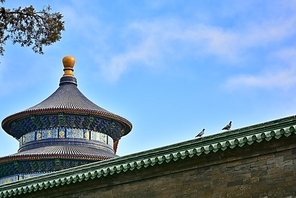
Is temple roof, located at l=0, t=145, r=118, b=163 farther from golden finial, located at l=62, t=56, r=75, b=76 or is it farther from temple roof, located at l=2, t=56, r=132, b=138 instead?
golden finial, located at l=62, t=56, r=75, b=76

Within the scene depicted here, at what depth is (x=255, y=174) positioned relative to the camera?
18.7 metres

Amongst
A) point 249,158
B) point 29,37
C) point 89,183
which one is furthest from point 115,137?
point 29,37

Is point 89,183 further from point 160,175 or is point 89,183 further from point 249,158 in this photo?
point 249,158

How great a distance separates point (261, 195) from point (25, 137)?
17.0m

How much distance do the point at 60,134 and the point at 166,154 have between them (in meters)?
13.3

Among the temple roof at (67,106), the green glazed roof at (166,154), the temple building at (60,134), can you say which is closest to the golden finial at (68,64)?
the temple roof at (67,106)

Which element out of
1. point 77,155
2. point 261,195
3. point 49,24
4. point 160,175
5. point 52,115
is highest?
point 52,115

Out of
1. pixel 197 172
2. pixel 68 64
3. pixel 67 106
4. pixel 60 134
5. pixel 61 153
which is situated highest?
pixel 68 64

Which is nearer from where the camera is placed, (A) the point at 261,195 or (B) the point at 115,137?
(A) the point at 261,195

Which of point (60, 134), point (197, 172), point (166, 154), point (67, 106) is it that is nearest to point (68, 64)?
point (67, 106)

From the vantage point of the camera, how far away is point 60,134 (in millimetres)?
32594

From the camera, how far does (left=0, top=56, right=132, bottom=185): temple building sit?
31.0 meters

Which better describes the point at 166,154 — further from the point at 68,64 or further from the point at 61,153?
the point at 68,64

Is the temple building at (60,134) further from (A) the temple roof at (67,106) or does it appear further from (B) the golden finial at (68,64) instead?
(B) the golden finial at (68,64)
